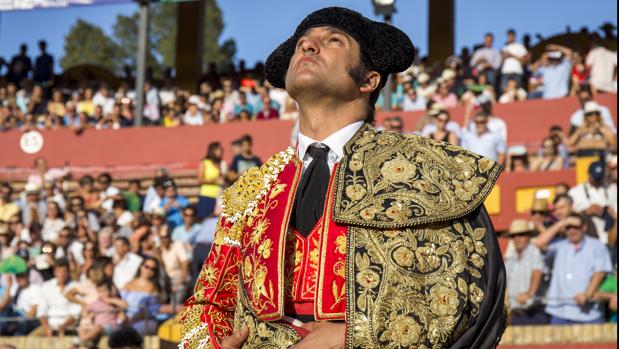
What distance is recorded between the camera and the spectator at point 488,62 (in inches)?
506

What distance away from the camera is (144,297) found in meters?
9.54

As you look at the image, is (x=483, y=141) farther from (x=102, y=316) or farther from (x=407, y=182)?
(x=407, y=182)

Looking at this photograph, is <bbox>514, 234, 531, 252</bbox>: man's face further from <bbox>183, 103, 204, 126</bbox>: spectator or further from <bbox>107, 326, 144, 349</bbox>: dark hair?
<bbox>183, 103, 204, 126</bbox>: spectator

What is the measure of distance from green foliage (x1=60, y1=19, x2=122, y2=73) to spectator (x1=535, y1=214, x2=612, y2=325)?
30490 mm

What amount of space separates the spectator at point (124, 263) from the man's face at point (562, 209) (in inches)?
132

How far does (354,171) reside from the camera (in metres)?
3.07

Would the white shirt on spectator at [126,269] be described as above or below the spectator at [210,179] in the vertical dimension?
below

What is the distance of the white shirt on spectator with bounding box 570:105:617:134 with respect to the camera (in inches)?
436

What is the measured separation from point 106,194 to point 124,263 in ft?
8.68

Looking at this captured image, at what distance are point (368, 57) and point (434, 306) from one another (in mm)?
758

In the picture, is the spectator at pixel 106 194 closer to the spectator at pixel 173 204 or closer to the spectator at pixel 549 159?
the spectator at pixel 173 204

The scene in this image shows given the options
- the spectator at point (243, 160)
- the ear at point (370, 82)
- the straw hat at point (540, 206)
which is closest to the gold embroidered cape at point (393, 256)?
the ear at point (370, 82)

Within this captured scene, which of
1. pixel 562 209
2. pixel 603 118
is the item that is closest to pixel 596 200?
pixel 562 209

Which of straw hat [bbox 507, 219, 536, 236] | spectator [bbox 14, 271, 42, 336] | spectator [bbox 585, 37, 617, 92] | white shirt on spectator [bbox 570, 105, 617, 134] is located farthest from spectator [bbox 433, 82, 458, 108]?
spectator [bbox 14, 271, 42, 336]
